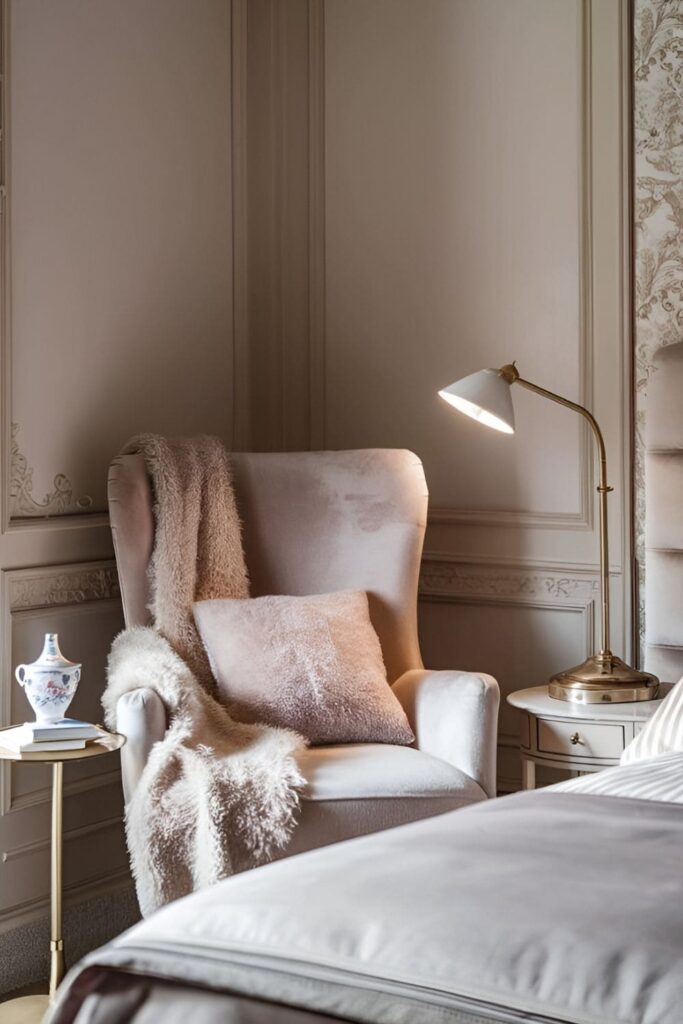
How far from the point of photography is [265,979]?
1053mm

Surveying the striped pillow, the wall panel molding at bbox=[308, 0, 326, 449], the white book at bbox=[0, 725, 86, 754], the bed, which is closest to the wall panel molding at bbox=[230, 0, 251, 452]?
the wall panel molding at bbox=[308, 0, 326, 449]

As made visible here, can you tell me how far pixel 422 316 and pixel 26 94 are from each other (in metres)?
1.18

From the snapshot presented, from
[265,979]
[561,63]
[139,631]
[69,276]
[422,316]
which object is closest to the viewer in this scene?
[265,979]

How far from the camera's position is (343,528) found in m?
2.95

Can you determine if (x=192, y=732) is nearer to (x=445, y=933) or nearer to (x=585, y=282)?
(x=445, y=933)

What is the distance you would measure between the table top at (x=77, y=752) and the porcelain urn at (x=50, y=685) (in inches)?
3.8

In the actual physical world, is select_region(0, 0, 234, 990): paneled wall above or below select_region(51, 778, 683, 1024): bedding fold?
above

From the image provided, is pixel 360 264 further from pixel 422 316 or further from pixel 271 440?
pixel 271 440

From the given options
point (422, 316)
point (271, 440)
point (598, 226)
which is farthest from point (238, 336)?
point (598, 226)

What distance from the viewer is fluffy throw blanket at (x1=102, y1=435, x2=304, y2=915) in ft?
7.22

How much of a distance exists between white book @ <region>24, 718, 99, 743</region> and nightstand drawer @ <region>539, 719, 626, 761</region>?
991 mm

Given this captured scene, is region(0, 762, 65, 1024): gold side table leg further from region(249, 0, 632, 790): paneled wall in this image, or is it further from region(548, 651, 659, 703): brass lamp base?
region(249, 0, 632, 790): paneled wall

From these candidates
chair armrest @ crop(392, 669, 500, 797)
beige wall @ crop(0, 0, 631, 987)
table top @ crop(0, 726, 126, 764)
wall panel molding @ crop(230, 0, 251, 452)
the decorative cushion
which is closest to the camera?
table top @ crop(0, 726, 126, 764)

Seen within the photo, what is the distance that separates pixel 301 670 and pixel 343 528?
18.4 inches
